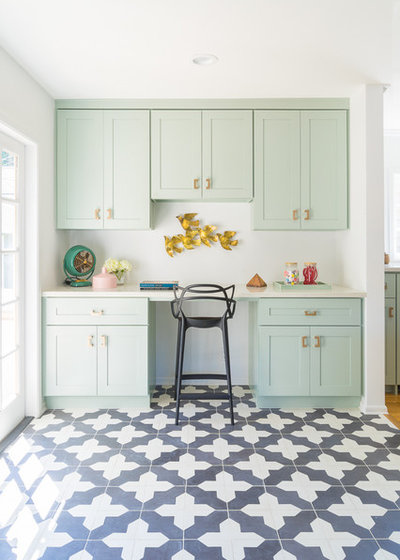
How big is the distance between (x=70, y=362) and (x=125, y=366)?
422 mm

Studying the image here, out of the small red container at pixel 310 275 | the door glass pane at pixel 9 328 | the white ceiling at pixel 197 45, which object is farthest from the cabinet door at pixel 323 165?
the door glass pane at pixel 9 328

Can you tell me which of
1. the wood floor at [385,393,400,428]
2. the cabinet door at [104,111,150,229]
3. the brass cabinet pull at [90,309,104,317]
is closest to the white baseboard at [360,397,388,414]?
the wood floor at [385,393,400,428]

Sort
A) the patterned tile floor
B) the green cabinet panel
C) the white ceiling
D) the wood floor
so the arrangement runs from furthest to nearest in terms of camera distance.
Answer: the green cabinet panel
the wood floor
the white ceiling
the patterned tile floor

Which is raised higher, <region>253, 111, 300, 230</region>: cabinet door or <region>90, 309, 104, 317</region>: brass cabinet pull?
<region>253, 111, 300, 230</region>: cabinet door

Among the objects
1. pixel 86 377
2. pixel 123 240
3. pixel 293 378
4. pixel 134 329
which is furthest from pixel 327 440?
pixel 123 240

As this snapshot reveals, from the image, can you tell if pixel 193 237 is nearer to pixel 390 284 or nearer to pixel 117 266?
pixel 117 266

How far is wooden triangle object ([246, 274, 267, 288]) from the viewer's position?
11.8 ft

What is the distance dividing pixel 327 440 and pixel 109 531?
152 cm

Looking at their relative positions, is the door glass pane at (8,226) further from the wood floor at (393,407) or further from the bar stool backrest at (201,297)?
the wood floor at (393,407)

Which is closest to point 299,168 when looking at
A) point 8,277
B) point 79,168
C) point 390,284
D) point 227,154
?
point 227,154

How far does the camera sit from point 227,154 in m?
3.47

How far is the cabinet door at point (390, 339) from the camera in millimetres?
3707

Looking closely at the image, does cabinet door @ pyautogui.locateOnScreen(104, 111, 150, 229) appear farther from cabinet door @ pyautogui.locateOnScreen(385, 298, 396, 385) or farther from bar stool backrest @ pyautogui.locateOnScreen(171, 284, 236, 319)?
cabinet door @ pyautogui.locateOnScreen(385, 298, 396, 385)

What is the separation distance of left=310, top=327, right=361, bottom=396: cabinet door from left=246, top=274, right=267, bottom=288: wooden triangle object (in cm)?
66
